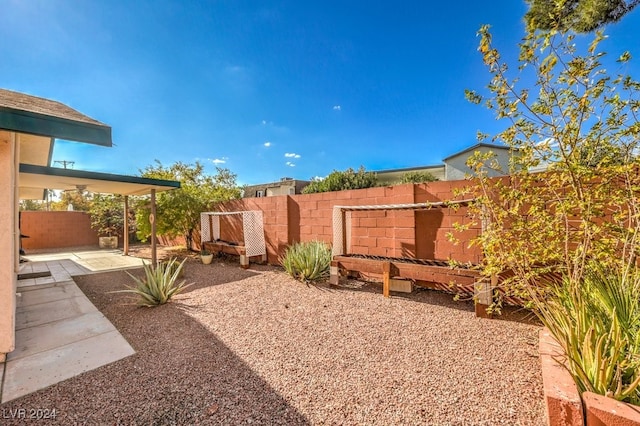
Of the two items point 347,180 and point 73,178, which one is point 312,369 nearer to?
point 73,178

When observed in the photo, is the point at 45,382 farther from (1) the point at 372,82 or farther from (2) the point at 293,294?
(1) the point at 372,82

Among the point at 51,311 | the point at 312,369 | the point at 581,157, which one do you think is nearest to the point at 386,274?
the point at 312,369

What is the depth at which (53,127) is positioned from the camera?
2.58 metres

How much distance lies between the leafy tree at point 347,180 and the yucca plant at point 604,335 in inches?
354

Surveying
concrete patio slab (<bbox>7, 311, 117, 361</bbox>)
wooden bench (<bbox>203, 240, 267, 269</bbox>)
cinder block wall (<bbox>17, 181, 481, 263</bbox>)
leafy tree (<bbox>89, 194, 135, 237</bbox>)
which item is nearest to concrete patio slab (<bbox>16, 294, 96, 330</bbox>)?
concrete patio slab (<bbox>7, 311, 117, 361</bbox>)

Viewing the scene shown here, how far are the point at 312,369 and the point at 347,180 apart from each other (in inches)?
368

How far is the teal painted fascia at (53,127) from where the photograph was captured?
232cm

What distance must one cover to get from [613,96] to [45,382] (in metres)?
5.43

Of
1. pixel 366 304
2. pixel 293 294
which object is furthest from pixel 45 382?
pixel 366 304

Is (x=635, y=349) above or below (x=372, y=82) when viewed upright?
below

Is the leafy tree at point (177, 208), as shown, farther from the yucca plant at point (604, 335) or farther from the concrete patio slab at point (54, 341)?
the yucca plant at point (604, 335)

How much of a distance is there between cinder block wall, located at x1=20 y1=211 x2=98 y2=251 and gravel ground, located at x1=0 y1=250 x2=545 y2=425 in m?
12.4

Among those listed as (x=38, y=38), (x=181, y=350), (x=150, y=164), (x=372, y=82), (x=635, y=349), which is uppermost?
(x=372, y=82)

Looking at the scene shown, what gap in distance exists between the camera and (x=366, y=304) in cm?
428
